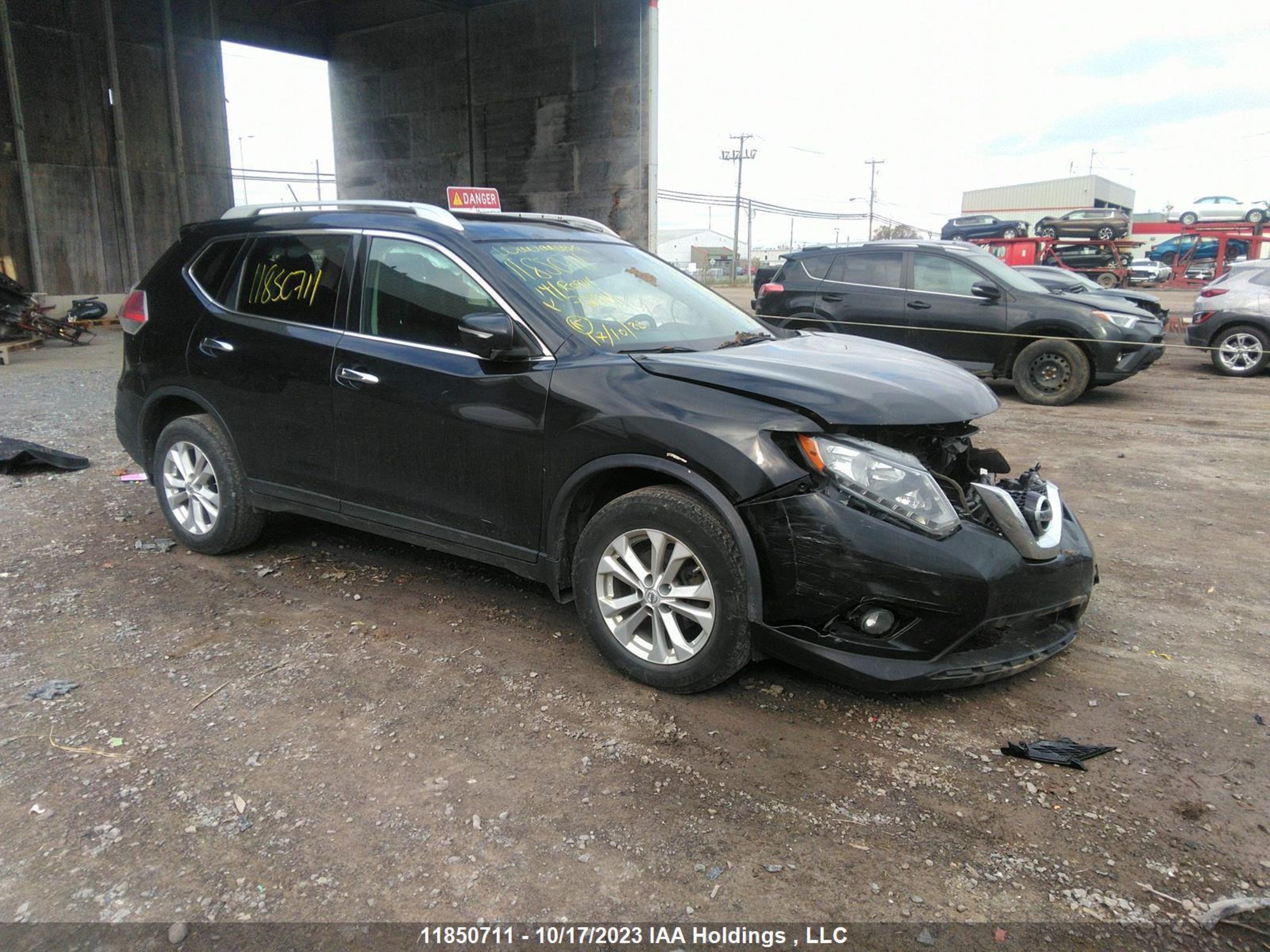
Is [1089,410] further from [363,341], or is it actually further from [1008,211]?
[1008,211]

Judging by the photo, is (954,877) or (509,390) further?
(509,390)

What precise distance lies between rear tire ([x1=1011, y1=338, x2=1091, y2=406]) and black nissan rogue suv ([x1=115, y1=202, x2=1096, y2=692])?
6438mm

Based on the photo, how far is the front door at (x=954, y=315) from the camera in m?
10.3

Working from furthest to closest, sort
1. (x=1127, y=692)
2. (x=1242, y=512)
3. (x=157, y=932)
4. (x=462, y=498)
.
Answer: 1. (x=1242, y=512)
2. (x=462, y=498)
3. (x=1127, y=692)
4. (x=157, y=932)

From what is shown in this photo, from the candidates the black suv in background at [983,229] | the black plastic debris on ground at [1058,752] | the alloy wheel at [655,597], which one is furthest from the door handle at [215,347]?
the black suv in background at [983,229]

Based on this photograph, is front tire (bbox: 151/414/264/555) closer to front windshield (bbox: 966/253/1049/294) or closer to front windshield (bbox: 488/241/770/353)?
front windshield (bbox: 488/241/770/353)

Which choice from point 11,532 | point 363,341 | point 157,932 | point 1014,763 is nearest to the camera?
point 157,932

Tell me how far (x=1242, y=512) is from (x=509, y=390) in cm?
508

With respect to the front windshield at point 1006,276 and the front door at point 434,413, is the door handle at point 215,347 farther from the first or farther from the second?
the front windshield at point 1006,276

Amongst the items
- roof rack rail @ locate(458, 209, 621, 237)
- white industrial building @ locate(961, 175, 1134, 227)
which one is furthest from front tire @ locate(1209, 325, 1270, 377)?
white industrial building @ locate(961, 175, 1134, 227)

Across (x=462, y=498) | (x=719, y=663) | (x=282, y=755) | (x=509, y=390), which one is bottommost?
(x=282, y=755)

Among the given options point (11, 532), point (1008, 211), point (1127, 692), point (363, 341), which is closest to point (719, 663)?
point (1127, 692)

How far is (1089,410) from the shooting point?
999cm

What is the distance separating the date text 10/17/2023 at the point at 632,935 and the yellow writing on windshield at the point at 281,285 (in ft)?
10.1
